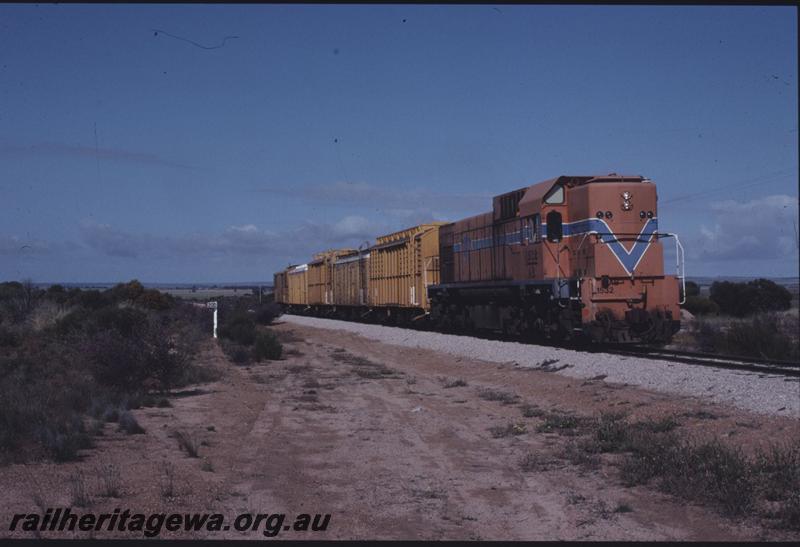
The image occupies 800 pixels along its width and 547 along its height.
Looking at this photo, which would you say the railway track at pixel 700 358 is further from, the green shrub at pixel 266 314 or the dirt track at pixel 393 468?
the green shrub at pixel 266 314

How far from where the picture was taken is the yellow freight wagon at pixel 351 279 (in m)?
Answer: 42.9

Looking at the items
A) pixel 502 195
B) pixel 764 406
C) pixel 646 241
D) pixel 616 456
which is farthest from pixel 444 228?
pixel 616 456

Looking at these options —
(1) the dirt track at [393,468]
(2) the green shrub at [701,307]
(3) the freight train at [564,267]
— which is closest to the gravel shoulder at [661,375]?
(1) the dirt track at [393,468]

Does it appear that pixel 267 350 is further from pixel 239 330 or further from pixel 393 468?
pixel 393 468

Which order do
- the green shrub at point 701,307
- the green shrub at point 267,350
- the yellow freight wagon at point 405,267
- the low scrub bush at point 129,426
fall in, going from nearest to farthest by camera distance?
the low scrub bush at point 129,426 → the green shrub at point 267,350 → the yellow freight wagon at point 405,267 → the green shrub at point 701,307

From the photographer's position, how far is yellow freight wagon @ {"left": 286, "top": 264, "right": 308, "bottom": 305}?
203 ft

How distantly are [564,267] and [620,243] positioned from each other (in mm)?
1894

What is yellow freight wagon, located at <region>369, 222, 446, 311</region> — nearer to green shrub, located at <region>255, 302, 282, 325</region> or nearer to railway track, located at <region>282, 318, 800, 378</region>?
railway track, located at <region>282, 318, 800, 378</region>

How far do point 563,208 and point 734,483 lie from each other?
14.4 meters

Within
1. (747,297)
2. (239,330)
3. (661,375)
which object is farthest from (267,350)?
(747,297)

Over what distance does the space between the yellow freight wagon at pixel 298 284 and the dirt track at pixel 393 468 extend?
4495 cm

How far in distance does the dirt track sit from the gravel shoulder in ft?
1.92

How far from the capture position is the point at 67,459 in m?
9.66

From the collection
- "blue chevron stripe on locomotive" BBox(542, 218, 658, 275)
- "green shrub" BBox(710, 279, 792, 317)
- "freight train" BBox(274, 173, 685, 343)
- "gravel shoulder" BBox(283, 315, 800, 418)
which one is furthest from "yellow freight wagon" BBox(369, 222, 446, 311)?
"green shrub" BBox(710, 279, 792, 317)
